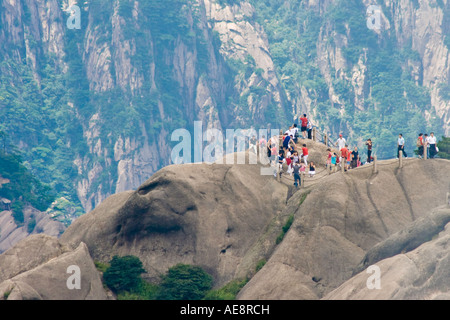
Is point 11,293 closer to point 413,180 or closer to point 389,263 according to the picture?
point 389,263

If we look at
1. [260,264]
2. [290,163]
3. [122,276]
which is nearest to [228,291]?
[260,264]

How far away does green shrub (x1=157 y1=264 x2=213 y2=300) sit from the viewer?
59812 mm

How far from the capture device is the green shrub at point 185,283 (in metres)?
59.8

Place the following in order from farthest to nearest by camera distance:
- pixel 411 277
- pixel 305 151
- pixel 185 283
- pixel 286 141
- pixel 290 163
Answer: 1. pixel 286 141
2. pixel 290 163
3. pixel 305 151
4. pixel 185 283
5. pixel 411 277

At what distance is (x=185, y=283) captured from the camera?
196 feet

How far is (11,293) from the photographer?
52219 mm

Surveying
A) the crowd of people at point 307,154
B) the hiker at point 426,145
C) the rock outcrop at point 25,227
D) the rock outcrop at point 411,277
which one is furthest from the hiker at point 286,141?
the rock outcrop at point 25,227

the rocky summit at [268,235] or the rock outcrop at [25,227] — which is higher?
the rocky summit at [268,235]

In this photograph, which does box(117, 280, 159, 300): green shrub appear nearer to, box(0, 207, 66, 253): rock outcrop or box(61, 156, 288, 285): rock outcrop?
box(61, 156, 288, 285): rock outcrop

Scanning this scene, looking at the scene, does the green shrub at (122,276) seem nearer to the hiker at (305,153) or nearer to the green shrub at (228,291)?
the green shrub at (228,291)

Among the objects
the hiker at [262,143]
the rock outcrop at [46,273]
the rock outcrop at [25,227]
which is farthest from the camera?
the rock outcrop at [25,227]

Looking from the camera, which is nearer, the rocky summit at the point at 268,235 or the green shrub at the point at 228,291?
the rocky summit at the point at 268,235

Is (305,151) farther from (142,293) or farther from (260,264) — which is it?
(142,293)

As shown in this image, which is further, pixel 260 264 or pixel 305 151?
pixel 305 151
